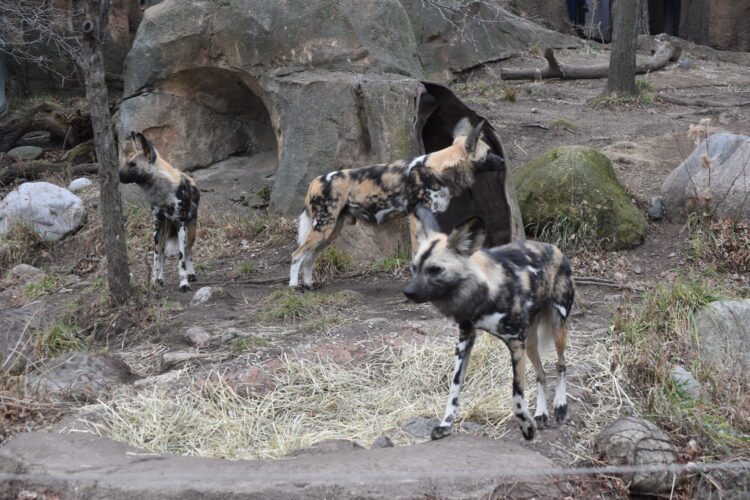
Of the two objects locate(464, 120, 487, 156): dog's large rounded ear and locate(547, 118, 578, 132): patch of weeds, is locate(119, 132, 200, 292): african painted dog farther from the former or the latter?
locate(547, 118, 578, 132): patch of weeds

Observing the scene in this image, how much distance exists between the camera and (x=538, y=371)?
4.20 metres

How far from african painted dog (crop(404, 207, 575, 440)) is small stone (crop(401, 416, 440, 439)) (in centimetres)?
29

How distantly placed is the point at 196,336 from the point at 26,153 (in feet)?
23.3

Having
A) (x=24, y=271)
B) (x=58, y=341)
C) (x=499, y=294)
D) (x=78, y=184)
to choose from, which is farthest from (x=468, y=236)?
(x=78, y=184)

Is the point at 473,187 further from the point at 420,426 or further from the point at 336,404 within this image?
the point at 420,426

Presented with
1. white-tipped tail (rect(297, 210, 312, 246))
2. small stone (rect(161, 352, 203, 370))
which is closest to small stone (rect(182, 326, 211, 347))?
small stone (rect(161, 352, 203, 370))

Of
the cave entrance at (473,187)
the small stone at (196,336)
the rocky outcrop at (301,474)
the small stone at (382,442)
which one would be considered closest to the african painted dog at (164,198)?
the small stone at (196,336)

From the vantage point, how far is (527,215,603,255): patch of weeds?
7.29 m

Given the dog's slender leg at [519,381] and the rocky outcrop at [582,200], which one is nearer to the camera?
the dog's slender leg at [519,381]

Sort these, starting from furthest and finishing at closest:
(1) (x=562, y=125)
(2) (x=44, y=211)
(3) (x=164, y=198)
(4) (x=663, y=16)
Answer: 1. (4) (x=663, y=16)
2. (1) (x=562, y=125)
3. (2) (x=44, y=211)
4. (3) (x=164, y=198)

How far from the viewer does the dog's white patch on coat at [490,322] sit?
3814mm

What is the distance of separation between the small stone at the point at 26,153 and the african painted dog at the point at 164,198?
15.9 ft

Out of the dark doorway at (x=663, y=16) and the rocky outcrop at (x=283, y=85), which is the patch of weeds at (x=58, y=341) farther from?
the dark doorway at (x=663, y=16)

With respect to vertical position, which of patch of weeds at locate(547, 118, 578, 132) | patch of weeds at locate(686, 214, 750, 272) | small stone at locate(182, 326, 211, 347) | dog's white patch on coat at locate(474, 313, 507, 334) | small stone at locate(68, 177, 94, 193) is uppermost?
patch of weeds at locate(547, 118, 578, 132)
